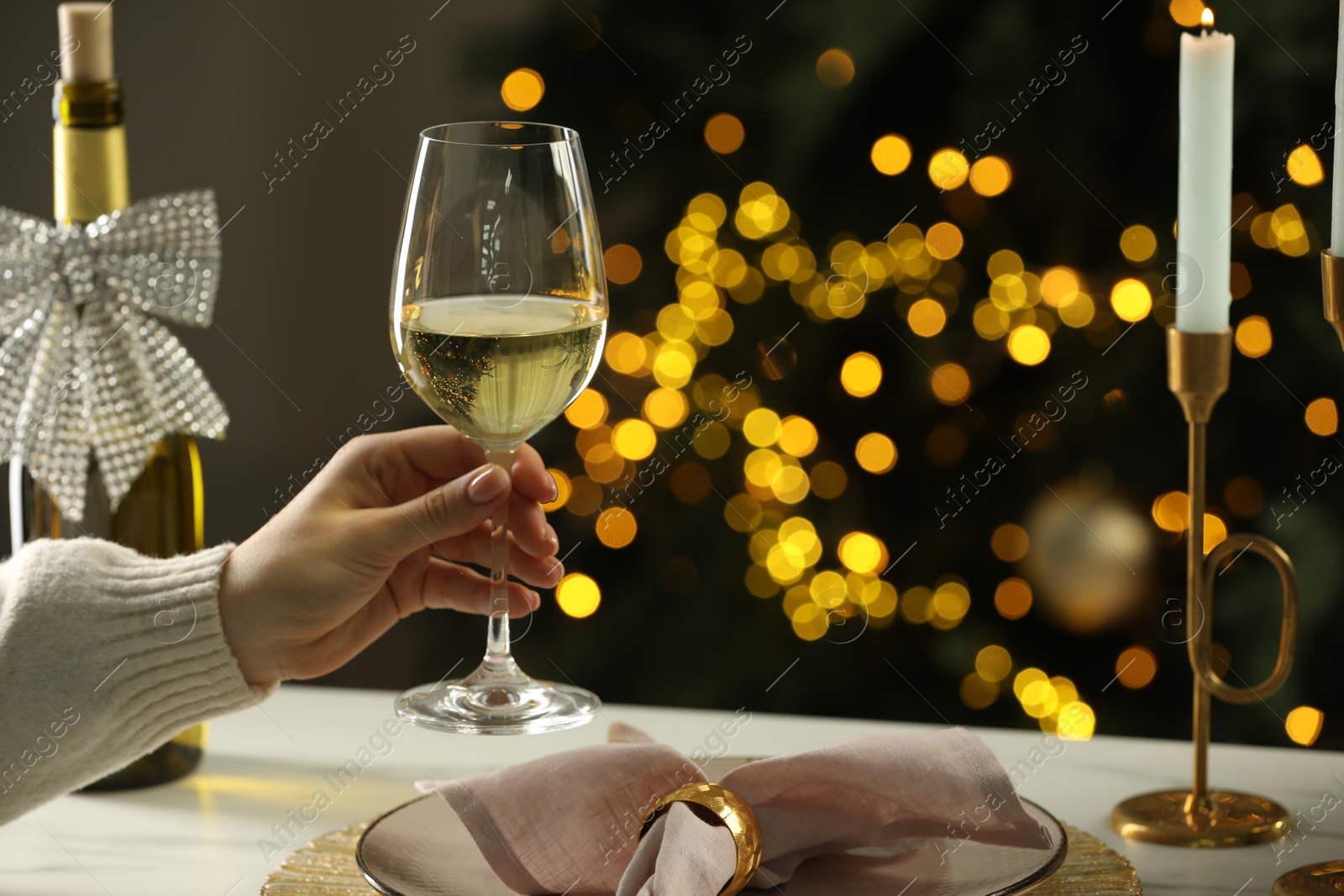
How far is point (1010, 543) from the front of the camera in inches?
69.6

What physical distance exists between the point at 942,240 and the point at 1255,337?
1.22 feet

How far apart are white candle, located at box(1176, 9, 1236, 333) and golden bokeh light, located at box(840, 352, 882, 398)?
855mm

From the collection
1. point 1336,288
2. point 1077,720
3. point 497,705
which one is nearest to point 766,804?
point 497,705

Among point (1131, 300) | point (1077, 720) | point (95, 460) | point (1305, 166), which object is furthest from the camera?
point (1077, 720)

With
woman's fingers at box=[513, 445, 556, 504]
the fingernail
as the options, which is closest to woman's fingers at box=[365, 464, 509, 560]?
the fingernail

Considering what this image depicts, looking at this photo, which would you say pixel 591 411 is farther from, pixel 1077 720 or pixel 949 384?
pixel 1077 720

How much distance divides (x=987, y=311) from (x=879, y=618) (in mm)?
434

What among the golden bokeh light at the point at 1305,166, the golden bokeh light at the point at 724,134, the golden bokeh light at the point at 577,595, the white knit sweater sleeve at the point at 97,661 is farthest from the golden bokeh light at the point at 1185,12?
the white knit sweater sleeve at the point at 97,661

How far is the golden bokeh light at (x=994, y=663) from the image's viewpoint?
1743 mm

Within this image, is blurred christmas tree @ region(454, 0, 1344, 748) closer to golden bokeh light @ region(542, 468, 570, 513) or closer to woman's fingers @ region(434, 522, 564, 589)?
golden bokeh light @ region(542, 468, 570, 513)

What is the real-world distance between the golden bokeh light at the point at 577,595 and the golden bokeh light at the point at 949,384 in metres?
0.55

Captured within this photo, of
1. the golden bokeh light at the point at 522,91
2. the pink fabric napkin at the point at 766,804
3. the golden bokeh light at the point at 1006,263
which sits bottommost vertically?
the pink fabric napkin at the point at 766,804

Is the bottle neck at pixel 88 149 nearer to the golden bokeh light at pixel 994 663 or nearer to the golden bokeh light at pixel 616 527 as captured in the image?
the golden bokeh light at pixel 616 527

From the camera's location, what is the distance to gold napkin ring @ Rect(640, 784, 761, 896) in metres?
0.63
